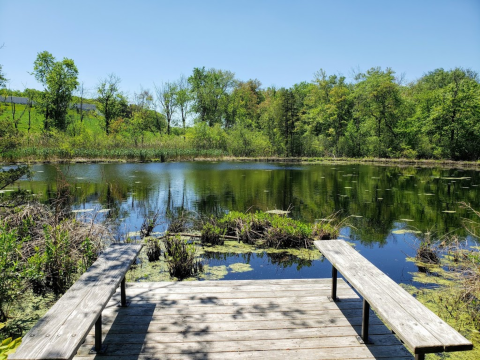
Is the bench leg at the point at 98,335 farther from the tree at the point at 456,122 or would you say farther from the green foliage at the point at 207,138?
the tree at the point at 456,122

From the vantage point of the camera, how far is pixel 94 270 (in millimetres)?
3023

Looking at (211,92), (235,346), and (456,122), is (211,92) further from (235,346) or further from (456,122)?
(235,346)

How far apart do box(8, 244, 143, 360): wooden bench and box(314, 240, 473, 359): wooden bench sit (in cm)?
197

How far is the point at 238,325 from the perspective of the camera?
9.82 feet

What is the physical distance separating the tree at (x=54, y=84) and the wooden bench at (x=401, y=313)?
137 ft

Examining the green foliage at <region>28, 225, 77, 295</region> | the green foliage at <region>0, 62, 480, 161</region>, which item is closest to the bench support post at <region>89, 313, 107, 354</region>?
the green foliage at <region>28, 225, 77, 295</region>

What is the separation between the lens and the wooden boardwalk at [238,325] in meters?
2.60

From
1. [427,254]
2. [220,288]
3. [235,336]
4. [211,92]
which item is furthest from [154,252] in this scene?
[211,92]

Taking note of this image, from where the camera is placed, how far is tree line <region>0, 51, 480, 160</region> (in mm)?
33062

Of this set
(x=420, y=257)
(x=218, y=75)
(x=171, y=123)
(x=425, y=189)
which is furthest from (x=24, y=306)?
(x=218, y=75)

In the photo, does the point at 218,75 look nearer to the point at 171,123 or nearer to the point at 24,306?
the point at 171,123

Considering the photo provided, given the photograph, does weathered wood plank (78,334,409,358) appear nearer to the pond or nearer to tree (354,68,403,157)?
the pond

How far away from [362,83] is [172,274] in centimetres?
4111

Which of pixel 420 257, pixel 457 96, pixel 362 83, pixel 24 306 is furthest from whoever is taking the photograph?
pixel 362 83
